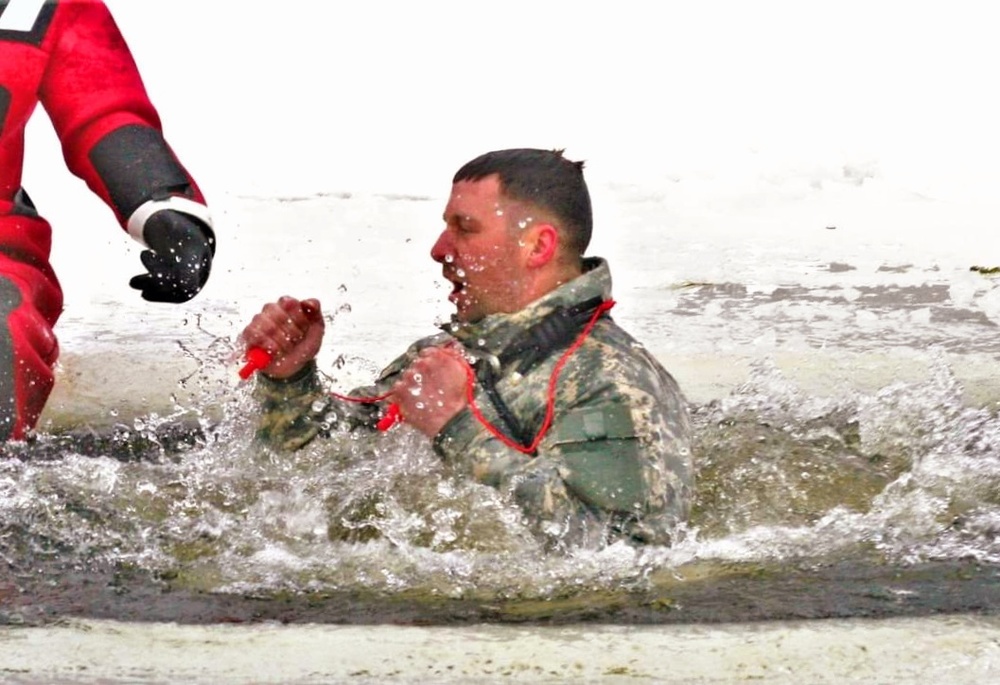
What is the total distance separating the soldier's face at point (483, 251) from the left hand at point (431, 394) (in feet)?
1.07

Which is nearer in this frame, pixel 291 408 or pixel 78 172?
pixel 291 408

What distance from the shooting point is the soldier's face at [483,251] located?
149 inches

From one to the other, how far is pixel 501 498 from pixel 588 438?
0.20 m

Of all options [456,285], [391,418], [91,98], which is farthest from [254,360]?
[91,98]

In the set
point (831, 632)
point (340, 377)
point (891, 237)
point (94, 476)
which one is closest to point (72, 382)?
point (340, 377)

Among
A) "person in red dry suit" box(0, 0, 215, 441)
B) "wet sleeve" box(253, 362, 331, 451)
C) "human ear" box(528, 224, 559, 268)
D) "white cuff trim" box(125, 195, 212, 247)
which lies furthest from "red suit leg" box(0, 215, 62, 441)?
"human ear" box(528, 224, 559, 268)

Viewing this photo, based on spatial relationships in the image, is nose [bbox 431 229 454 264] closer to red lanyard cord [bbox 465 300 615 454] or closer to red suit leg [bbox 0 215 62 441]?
red lanyard cord [bbox 465 300 615 454]

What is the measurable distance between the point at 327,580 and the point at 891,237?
4683 millimetres

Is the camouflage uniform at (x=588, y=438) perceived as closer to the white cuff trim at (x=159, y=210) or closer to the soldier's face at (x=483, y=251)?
the soldier's face at (x=483, y=251)

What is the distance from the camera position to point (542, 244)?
380 cm

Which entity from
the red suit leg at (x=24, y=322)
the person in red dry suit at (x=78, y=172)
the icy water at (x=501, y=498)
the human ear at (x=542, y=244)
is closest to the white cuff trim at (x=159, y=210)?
the person in red dry suit at (x=78, y=172)

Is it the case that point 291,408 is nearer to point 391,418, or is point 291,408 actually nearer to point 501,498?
point 391,418

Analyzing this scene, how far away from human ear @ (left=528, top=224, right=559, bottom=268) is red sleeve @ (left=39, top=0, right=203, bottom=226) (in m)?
0.84

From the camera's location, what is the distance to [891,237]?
7562 millimetres
